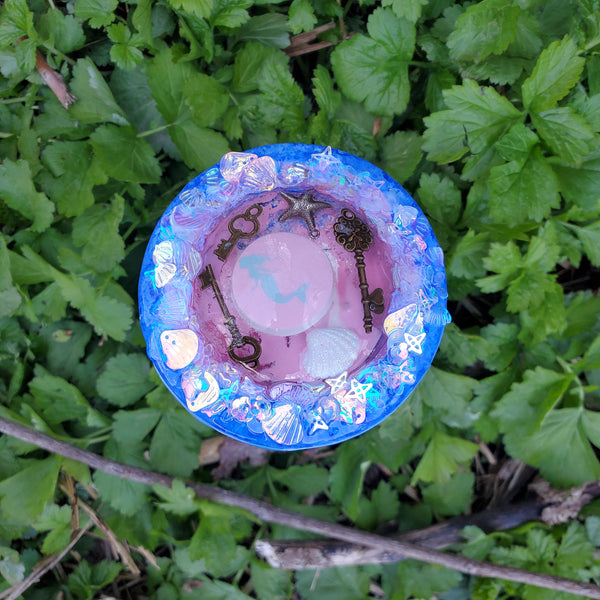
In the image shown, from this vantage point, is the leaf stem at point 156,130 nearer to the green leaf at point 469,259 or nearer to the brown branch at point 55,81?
the brown branch at point 55,81

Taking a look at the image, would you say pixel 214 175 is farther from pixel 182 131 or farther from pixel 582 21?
pixel 582 21

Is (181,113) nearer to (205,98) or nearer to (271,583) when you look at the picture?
(205,98)

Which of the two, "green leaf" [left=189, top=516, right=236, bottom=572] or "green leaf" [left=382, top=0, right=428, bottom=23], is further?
"green leaf" [left=189, top=516, right=236, bottom=572]

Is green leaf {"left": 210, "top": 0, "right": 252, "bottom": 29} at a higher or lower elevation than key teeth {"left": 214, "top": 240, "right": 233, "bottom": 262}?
higher

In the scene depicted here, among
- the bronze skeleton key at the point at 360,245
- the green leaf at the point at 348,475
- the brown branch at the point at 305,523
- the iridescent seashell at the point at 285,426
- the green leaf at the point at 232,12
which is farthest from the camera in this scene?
the green leaf at the point at 348,475

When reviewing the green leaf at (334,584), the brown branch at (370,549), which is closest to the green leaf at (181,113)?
the brown branch at (370,549)

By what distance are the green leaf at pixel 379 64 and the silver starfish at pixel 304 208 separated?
310mm

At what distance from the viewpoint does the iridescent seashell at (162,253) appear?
1.09 m

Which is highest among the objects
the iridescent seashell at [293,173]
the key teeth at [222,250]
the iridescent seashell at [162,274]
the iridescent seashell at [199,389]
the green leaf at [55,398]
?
the iridescent seashell at [293,173]

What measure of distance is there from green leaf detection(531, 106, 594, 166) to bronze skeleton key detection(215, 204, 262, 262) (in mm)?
634

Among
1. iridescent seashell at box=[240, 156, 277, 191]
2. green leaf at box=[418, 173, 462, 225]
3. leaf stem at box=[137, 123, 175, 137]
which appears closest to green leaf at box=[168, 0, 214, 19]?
leaf stem at box=[137, 123, 175, 137]

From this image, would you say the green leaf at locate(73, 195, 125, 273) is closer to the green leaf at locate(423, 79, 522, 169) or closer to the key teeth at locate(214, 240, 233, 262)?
the key teeth at locate(214, 240, 233, 262)

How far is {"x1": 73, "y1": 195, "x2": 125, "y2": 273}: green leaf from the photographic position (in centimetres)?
131

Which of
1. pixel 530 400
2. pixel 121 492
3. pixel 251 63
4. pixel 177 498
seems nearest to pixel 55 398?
pixel 121 492
